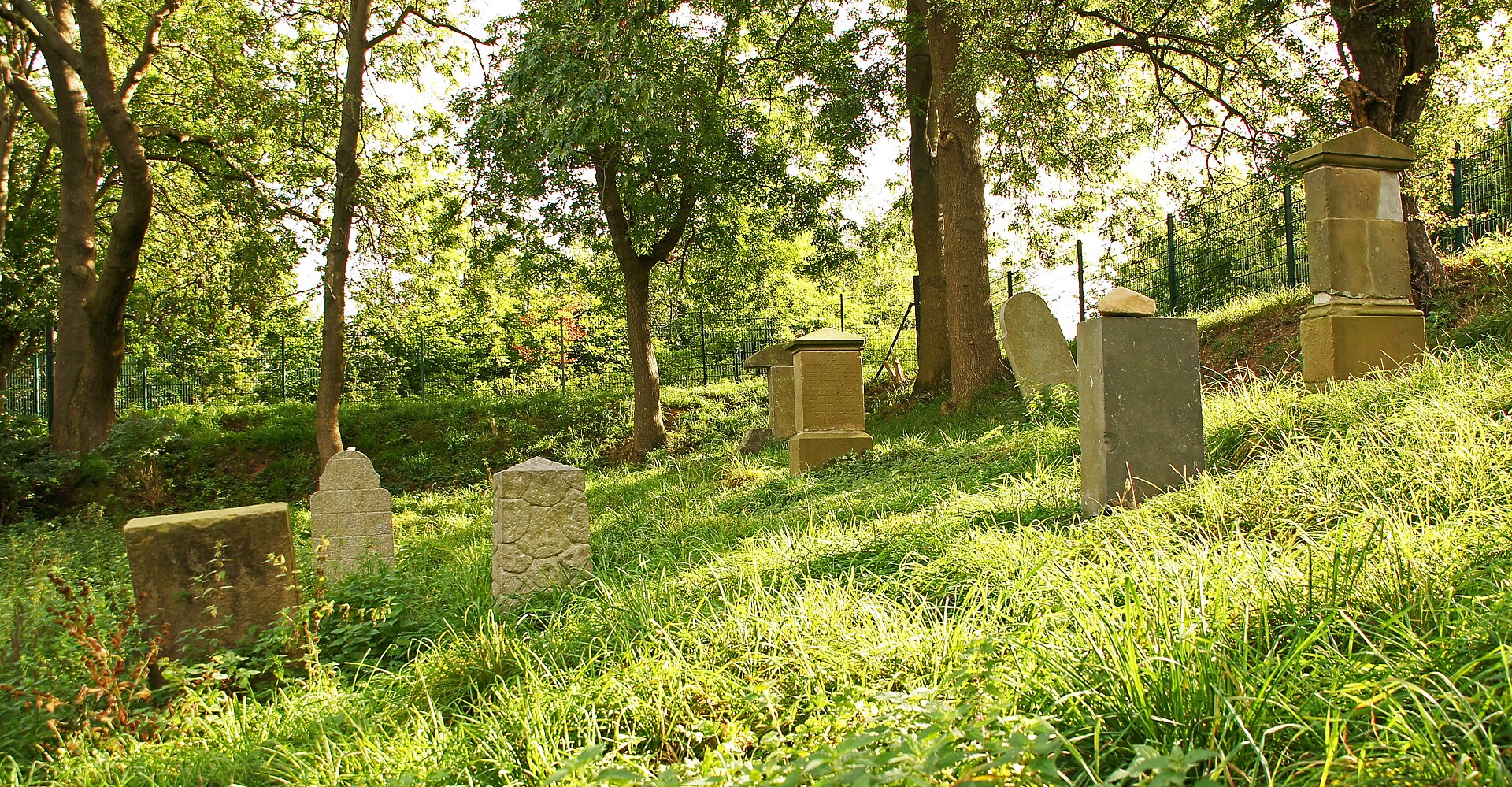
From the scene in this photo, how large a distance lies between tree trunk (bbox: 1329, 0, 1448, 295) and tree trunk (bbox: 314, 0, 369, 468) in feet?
39.7

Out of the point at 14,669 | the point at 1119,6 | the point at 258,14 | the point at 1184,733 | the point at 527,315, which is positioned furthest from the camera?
the point at 527,315

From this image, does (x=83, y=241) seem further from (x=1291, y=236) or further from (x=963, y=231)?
(x=1291, y=236)

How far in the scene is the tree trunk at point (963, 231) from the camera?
460 inches

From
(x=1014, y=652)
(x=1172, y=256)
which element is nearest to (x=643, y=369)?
(x=1172, y=256)

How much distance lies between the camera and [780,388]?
43.7 feet

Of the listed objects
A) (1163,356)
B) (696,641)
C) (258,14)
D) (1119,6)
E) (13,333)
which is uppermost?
(258,14)

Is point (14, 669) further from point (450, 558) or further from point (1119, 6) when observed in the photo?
point (1119, 6)

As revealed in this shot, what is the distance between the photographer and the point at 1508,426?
13.5 ft

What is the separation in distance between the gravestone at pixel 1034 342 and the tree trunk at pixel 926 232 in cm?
262

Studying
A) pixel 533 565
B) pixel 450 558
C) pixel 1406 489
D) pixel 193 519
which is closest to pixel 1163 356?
pixel 1406 489

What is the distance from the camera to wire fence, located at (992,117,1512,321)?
1058cm

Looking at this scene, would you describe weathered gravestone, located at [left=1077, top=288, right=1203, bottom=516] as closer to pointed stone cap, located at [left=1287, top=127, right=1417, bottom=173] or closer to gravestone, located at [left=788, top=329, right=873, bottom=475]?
pointed stone cap, located at [left=1287, top=127, right=1417, bottom=173]

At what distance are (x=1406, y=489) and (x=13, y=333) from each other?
20449 millimetres

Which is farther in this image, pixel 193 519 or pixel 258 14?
pixel 258 14
